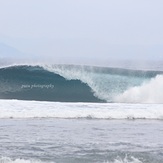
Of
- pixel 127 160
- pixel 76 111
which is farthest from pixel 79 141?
pixel 76 111

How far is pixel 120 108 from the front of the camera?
2077cm

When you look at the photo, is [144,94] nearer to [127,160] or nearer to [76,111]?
[76,111]

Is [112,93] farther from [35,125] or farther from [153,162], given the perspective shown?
[153,162]

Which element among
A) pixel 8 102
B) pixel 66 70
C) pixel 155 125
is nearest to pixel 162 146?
pixel 155 125

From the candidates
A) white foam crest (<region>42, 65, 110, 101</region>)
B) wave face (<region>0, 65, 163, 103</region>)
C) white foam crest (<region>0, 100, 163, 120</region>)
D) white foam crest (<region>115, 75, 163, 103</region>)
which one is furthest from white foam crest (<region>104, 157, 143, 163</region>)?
white foam crest (<region>42, 65, 110, 101</region>)

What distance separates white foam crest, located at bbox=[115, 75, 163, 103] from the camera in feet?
89.4

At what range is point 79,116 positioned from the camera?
62.7ft

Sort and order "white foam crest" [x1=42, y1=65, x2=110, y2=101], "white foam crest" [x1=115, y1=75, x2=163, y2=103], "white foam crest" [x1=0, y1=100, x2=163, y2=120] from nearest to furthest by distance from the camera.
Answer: "white foam crest" [x1=0, y1=100, x2=163, y2=120] → "white foam crest" [x1=115, y1=75, x2=163, y2=103] → "white foam crest" [x1=42, y1=65, x2=110, y2=101]

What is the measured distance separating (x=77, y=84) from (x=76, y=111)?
868cm

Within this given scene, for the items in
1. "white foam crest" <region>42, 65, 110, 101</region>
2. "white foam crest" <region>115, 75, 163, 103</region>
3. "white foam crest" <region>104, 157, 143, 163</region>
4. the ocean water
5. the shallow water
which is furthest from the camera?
"white foam crest" <region>42, 65, 110, 101</region>

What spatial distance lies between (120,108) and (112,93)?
→ 7.22 metres

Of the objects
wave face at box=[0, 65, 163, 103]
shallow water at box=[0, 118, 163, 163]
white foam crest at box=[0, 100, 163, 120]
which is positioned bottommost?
shallow water at box=[0, 118, 163, 163]

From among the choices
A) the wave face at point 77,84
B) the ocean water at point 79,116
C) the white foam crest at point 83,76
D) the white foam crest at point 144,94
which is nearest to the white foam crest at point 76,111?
the ocean water at point 79,116

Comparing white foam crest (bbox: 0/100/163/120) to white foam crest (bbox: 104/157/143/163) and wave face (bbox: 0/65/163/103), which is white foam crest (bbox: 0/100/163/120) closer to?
wave face (bbox: 0/65/163/103)
